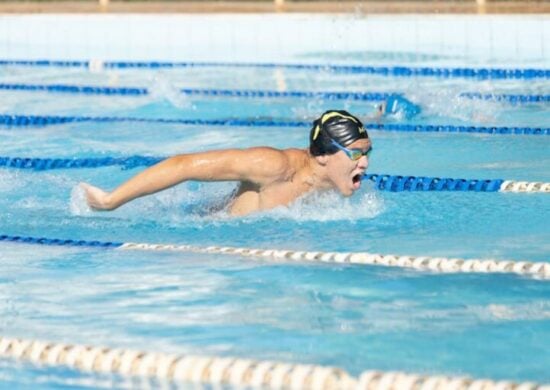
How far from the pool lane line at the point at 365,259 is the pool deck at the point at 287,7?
663cm

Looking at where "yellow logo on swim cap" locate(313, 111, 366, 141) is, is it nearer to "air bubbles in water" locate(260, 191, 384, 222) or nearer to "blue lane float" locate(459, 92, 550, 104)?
"air bubbles in water" locate(260, 191, 384, 222)

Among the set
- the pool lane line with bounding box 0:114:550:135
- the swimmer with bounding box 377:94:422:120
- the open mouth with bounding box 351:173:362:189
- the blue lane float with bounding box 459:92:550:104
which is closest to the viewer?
the open mouth with bounding box 351:173:362:189

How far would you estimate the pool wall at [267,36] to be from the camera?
9781 millimetres

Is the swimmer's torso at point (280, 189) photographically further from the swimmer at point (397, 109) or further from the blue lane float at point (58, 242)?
the swimmer at point (397, 109)

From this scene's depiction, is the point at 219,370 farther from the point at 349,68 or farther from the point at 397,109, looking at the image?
the point at 349,68

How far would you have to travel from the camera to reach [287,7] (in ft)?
38.7

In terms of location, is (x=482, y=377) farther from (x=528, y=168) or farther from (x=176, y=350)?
(x=528, y=168)

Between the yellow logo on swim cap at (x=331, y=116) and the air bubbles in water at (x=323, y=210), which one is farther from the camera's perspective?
the air bubbles in water at (x=323, y=210)

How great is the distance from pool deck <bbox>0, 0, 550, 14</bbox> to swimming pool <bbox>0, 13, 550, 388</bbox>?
3232mm

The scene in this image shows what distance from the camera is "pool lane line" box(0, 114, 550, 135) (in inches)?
255

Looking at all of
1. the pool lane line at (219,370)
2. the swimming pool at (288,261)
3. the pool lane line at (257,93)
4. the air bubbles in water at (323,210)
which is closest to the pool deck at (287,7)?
the pool lane line at (257,93)

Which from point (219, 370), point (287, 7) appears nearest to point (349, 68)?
point (287, 7)

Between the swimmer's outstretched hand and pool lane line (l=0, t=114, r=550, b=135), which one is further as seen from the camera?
pool lane line (l=0, t=114, r=550, b=135)

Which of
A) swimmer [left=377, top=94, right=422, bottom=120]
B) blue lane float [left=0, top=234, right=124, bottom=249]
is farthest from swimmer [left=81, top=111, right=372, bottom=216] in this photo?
swimmer [left=377, top=94, right=422, bottom=120]
